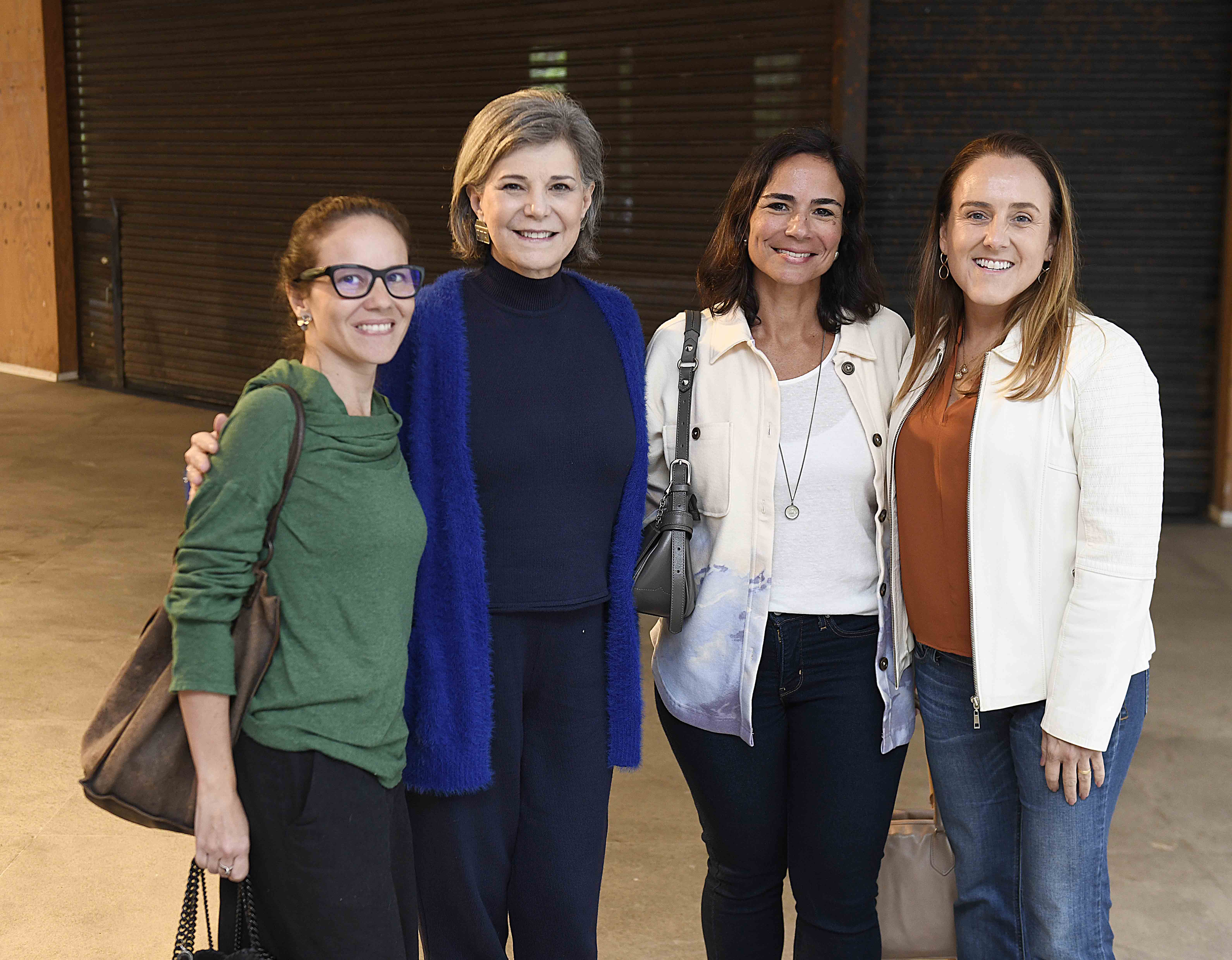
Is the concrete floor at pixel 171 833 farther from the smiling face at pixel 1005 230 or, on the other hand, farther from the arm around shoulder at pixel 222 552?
the smiling face at pixel 1005 230

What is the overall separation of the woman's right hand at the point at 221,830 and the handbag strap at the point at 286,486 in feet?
1.06

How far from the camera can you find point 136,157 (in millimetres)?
9898

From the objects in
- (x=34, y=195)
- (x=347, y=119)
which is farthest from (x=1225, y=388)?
(x=34, y=195)

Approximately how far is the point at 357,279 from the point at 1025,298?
1170 millimetres

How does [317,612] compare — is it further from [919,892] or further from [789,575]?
[919,892]

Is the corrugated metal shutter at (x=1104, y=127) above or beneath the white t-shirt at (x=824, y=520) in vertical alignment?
above

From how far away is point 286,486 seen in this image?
1684 millimetres

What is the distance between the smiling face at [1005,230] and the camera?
6.82ft

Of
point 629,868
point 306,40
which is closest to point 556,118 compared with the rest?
point 629,868

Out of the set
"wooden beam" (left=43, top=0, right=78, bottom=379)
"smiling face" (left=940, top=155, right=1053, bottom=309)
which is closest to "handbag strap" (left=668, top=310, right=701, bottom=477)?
"smiling face" (left=940, top=155, right=1053, bottom=309)

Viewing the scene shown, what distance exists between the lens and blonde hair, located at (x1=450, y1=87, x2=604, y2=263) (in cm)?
209

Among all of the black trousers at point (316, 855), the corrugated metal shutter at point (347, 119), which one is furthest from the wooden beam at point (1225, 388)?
the black trousers at point (316, 855)

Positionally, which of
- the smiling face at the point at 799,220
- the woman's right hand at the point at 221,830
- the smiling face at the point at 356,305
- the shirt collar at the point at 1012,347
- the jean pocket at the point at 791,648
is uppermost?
the smiling face at the point at 799,220

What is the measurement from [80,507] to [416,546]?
554 centimetres
